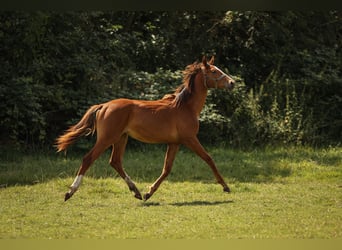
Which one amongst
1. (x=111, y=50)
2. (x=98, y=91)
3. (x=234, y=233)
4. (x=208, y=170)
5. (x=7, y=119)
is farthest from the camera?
(x=111, y=50)

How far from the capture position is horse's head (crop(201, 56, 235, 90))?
7676 mm

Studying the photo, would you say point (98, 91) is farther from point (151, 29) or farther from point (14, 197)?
point (14, 197)

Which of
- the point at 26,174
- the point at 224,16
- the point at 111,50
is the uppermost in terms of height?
the point at 224,16

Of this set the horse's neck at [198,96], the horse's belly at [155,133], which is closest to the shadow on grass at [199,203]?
the horse's belly at [155,133]

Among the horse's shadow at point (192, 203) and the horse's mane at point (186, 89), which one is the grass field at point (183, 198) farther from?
the horse's mane at point (186, 89)

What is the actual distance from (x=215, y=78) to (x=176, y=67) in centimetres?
626

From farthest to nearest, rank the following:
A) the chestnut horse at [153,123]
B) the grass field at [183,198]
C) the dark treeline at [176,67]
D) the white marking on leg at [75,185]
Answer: the dark treeline at [176,67], the chestnut horse at [153,123], the white marking on leg at [75,185], the grass field at [183,198]

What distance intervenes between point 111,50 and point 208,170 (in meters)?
4.28

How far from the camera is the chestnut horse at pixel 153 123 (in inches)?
285

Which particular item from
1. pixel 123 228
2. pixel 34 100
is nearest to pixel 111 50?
pixel 34 100

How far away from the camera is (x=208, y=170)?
9695 millimetres

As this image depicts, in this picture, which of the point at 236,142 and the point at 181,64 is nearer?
the point at 236,142

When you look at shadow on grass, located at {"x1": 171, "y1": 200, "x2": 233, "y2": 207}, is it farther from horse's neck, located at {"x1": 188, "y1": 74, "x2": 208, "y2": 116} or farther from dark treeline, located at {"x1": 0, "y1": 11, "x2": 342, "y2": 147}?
dark treeline, located at {"x1": 0, "y1": 11, "x2": 342, "y2": 147}

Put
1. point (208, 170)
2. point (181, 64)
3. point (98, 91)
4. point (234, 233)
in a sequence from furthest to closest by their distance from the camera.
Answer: point (181, 64) < point (98, 91) < point (208, 170) < point (234, 233)
